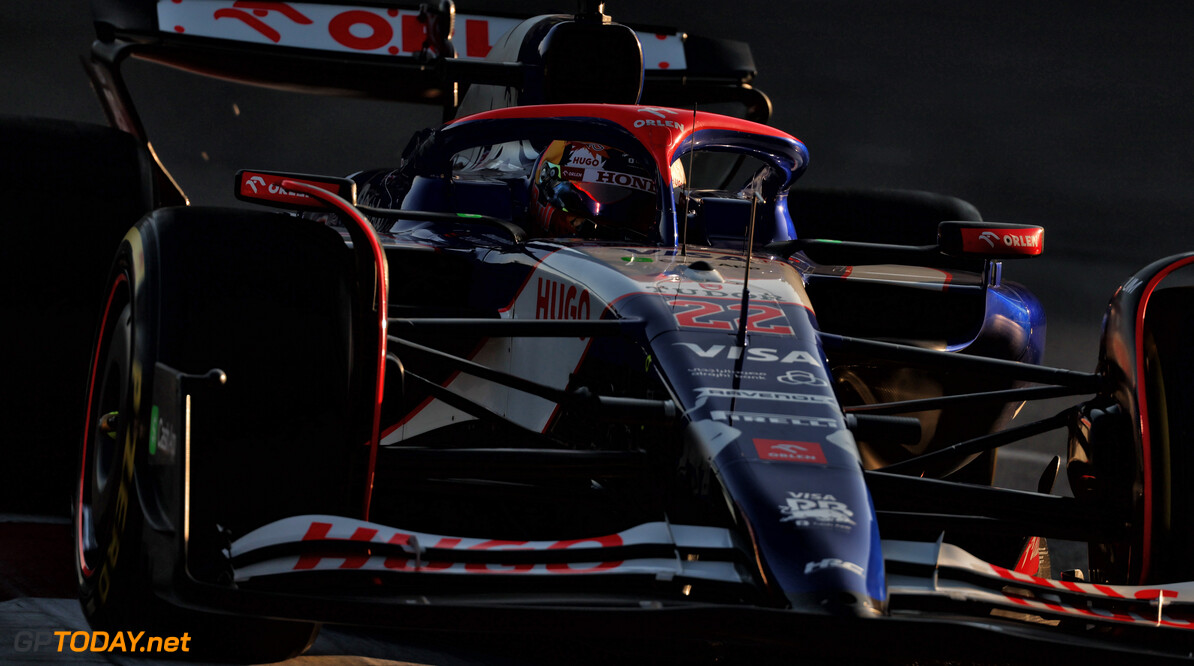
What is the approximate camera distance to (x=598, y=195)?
8.93 ft

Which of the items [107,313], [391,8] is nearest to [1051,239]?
[391,8]

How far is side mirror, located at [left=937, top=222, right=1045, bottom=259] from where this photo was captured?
208 cm

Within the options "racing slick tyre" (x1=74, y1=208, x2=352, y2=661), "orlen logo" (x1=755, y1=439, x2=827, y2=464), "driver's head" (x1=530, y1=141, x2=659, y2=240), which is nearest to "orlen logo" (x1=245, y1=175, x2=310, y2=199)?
"racing slick tyre" (x1=74, y1=208, x2=352, y2=661)

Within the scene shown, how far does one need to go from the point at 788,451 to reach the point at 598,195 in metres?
1.32

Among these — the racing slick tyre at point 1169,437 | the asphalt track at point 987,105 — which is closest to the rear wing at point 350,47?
the racing slick tyre at point 1169,437

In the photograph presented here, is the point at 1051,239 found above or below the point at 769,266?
below

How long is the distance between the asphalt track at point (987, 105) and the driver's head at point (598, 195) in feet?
13.5

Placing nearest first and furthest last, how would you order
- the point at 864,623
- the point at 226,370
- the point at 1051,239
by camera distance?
the point at 864,623
the point at 226,370
the point at 1051,239

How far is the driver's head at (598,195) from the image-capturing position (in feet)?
8.90

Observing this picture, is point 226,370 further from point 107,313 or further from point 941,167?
point 941,167

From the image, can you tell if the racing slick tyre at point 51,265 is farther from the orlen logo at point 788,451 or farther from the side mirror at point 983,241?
the side mirror at point 983,241

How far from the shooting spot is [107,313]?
1810 millimetres

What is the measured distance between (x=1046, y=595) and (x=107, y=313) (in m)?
1.42

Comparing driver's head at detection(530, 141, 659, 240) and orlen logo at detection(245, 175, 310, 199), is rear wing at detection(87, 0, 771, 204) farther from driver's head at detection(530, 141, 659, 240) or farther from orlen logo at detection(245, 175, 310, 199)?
orlen logo at detection(245, 175, 310, 199)
